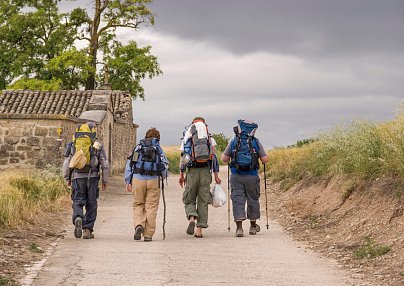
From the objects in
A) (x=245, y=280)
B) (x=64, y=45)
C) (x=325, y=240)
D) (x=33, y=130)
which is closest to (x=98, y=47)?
(x=64, y=45)

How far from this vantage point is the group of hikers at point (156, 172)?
12.8m

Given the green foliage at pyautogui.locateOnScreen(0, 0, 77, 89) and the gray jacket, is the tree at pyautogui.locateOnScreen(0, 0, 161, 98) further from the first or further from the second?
the gray jacket

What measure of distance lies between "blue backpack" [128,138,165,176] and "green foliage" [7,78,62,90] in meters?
34.9

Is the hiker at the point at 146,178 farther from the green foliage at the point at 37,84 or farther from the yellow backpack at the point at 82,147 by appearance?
the green foliage at the point at 37,84

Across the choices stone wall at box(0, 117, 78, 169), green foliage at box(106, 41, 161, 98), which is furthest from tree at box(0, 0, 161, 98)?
stone wall at box(0, 117, 78, 169)

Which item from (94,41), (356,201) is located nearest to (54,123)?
(356,201)

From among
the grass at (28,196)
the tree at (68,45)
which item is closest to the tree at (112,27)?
the tree at (68,45)

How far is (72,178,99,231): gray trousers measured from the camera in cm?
1296

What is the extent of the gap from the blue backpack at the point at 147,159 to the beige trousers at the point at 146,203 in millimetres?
171

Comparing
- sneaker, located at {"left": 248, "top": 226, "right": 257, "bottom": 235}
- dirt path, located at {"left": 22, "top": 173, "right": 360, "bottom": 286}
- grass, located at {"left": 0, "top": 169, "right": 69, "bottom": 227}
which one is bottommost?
dirt path, located at {"left": 22, "top": 173, "right": 360, "bottom": 286}

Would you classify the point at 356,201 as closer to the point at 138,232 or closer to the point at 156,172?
the point at 156,172

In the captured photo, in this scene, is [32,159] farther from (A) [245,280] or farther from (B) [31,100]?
(A) [245,280]

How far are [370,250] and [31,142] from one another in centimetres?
1459

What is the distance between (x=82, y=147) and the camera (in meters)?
12.9
